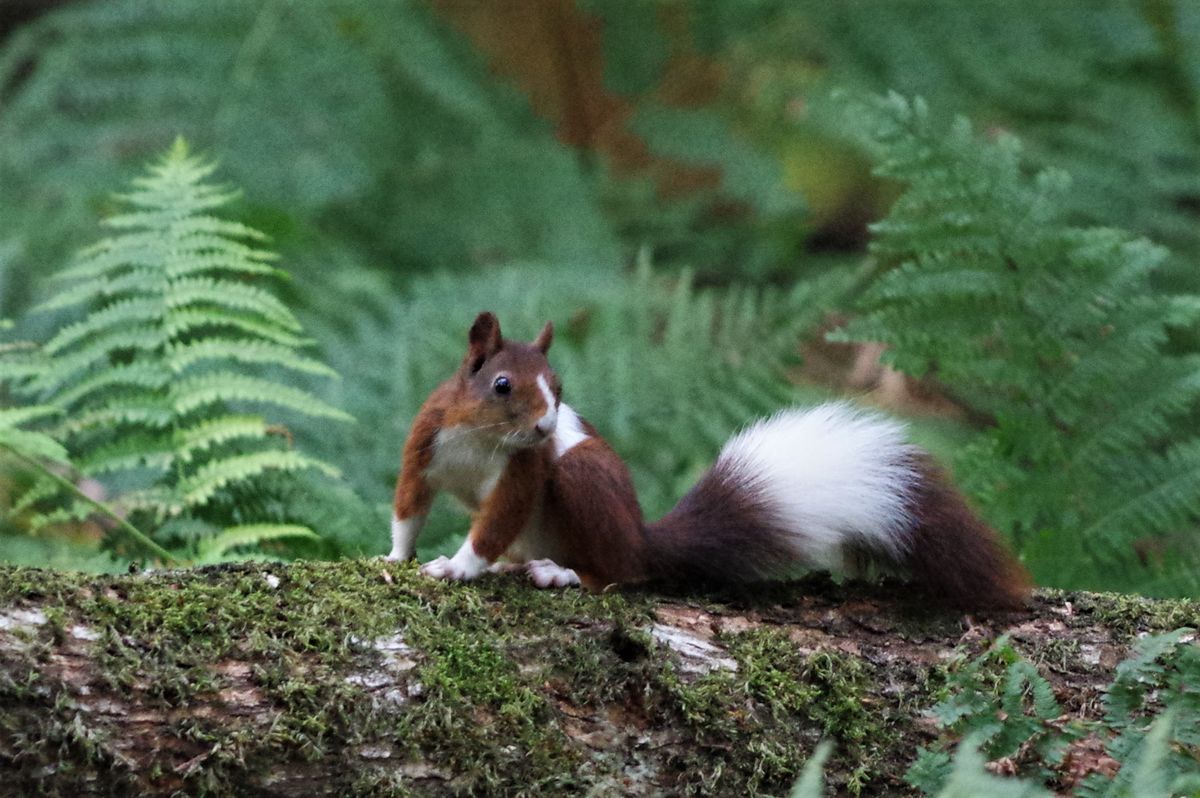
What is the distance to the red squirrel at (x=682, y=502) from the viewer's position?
240cm

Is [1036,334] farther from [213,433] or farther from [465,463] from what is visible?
[213,433]

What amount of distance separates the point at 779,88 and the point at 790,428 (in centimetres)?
393

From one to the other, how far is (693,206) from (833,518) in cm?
386

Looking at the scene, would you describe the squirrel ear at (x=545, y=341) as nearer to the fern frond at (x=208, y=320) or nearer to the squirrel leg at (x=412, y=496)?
the squirrel leg at (x=412, y=496)

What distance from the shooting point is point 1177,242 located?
5.00 meters

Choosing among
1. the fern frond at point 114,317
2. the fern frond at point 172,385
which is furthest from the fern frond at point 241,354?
the fern frond at point 114,317

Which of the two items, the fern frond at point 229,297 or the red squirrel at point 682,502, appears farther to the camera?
the fern frond at point 229,297

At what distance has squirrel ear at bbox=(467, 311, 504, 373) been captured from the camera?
256 centimetres

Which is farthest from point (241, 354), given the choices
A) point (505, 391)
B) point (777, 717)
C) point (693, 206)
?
point (693, 206)

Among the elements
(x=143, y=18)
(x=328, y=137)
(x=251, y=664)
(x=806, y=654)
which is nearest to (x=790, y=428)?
(x=806, y=654)

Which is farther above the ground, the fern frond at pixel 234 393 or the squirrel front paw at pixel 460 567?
the fern frond at pixel 234 393

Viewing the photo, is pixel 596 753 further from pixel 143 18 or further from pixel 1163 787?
pixel 143 18

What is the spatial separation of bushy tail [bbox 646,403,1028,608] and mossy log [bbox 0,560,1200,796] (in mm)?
77

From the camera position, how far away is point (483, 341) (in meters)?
2.58
